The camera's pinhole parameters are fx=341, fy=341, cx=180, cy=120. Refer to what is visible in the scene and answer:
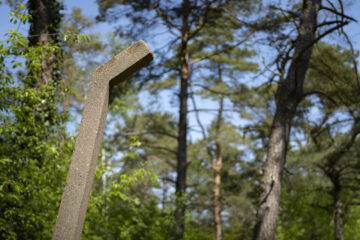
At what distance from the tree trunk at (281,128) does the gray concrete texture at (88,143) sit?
3.43 metres

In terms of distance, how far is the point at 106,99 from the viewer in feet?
7.57

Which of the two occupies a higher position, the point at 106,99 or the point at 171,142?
the point at 171,142

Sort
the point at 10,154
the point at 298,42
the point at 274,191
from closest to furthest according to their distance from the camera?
the point at 10,154
the point at 274,191
the point at 298,42

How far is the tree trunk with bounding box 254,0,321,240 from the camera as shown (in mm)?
5082

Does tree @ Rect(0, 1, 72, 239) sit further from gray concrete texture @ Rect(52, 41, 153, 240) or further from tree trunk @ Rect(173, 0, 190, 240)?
tree trunk @ Rect(173, 0, 190, 240)

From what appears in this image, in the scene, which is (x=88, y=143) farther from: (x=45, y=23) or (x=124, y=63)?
(x=45, y=23)

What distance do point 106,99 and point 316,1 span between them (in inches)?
197

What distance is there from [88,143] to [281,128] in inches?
157

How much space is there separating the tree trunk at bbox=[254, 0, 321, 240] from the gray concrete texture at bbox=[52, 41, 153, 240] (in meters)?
3.43

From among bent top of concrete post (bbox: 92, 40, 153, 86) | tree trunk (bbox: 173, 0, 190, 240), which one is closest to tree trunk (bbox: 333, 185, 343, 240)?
tree trunk (bbox: 173, 0, 190, 240)

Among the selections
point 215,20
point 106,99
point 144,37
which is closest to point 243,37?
point 215,20

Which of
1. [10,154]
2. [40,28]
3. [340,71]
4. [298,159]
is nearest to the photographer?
[10,154]

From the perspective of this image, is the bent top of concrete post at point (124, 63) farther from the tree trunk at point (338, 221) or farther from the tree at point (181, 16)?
the tree trunk at point (338, 221)

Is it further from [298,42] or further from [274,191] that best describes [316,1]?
[274,191]
